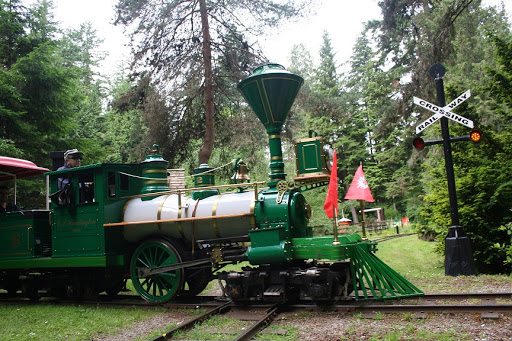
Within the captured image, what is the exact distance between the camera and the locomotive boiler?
244 inches

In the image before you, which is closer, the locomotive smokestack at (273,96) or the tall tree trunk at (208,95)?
the locomotive smokestack at (273,96)

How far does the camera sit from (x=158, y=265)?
294 inches

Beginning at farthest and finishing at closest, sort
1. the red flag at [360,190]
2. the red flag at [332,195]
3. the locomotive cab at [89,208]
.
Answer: the locomotive cab at [89,208] < the red flag at [360,190] < the red flag at [332,195]

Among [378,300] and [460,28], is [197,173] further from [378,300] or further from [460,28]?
[460,28]

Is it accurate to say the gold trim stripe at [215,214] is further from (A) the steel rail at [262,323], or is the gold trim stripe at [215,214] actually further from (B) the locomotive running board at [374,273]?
(B) the locomotive running board at [374,273]

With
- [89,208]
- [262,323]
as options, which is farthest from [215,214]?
[89,208]

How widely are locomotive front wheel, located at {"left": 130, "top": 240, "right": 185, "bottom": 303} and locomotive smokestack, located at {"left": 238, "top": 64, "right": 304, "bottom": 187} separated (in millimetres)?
2197

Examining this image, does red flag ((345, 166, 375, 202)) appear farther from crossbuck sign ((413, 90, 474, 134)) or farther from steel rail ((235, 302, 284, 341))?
steel rail ((235, 302, 284, 341))

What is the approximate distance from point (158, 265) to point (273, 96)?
144 inches

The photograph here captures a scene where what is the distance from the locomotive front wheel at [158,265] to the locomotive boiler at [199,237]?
0.02 metres

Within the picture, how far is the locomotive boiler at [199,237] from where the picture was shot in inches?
244

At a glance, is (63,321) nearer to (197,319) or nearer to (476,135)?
(197,319)

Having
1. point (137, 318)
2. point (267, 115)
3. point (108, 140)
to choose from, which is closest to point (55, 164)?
point (137, 318)

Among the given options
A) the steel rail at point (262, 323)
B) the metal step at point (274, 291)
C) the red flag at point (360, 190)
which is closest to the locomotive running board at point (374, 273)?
the red flag at point (360, 190)
